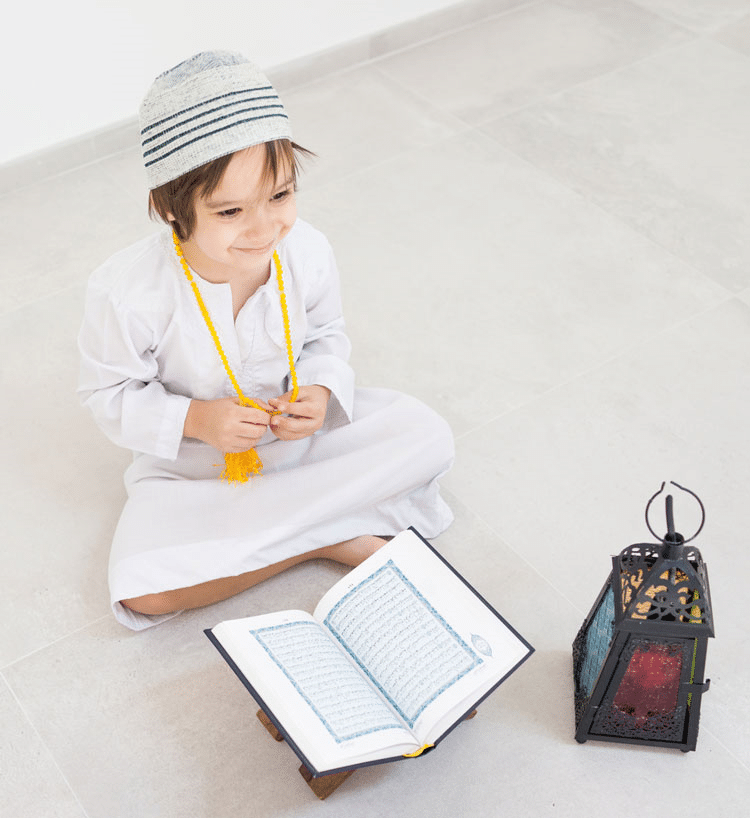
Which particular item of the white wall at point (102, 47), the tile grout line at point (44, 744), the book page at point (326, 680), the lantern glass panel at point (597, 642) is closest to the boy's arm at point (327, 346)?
the book page at point (326, 680)

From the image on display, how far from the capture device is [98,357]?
4.45 ft

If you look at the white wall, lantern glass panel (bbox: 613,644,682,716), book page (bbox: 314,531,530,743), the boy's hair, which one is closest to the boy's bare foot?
book page (bbox: 314,531,530,743)

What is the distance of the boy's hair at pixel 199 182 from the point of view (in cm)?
110

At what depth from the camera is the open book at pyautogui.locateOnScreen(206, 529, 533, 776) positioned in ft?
3.74

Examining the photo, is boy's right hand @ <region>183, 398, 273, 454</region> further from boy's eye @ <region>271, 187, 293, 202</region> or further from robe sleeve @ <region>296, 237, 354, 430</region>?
boy's eye @ <region>271, 187, 293, 202</region>

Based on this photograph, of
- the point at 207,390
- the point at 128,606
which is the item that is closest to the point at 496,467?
Answer: the point at 207,390

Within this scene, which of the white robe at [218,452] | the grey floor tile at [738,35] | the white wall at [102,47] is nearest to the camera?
the white robe at [218,452]

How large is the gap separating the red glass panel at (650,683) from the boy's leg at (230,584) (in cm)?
41

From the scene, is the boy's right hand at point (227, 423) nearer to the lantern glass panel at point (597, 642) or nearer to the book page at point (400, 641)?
the book page at point (400, 641)

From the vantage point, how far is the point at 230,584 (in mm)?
1429

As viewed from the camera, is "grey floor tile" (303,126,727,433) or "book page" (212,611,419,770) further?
"grey floor tile" (303,126,727,433)

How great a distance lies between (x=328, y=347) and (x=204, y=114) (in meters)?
0.49

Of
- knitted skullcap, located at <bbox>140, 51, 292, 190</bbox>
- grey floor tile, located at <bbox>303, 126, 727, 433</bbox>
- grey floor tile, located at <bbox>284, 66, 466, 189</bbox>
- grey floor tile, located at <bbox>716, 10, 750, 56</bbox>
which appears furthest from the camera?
grey floor tile, located at <bbox>716, 10, 750, 56</bbox>

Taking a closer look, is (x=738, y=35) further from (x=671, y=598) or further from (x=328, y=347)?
(x=671, y=598)
